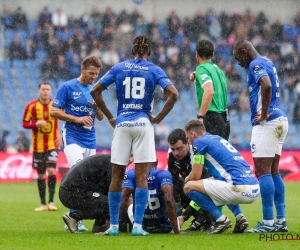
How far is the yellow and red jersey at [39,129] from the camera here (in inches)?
546

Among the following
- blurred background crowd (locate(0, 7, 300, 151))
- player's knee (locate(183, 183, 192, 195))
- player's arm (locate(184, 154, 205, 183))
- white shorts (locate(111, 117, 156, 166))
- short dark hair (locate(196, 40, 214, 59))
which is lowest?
player's knee (locate(183, 183, 192, 195))

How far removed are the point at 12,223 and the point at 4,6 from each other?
17791 millimetres

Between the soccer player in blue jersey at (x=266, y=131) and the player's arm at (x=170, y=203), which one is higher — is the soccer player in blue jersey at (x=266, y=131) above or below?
above

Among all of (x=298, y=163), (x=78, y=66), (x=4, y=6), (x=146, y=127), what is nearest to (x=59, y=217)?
(x=146, y=127)

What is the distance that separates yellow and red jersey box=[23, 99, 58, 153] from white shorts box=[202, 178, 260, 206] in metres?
6.19

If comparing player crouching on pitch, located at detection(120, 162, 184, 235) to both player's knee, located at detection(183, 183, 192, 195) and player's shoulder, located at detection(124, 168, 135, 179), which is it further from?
player's knee, located at detection(183, 183, 192, 195)

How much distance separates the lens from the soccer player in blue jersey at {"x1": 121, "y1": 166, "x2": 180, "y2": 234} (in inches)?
320

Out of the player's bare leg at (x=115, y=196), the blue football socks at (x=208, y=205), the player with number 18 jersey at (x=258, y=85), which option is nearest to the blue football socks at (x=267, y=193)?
the blue football socks at (x=208, y=205)

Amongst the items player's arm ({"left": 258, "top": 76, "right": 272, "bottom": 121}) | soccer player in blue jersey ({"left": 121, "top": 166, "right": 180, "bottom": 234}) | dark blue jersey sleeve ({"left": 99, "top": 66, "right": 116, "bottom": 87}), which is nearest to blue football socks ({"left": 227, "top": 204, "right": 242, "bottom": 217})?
soccer player in blue jersey ({"left": 121, "top": 166, "right": 180, "bottom": 234})

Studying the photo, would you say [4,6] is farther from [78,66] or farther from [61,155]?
[61,155]

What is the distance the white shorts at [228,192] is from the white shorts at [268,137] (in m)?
0.45

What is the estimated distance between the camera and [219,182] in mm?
8203

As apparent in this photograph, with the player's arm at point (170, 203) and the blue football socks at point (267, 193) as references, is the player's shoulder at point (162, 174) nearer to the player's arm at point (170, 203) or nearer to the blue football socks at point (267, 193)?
the player's arm at point (170, 203)

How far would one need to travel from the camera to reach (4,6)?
2653cm
